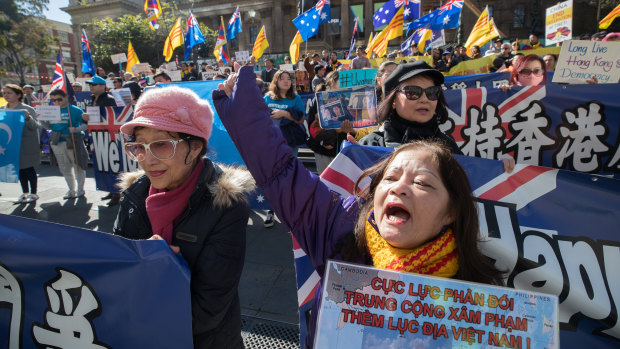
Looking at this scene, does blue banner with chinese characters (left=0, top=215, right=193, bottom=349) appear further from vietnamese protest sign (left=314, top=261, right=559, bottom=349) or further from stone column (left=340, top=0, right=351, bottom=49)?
stone column (left=340, top=0, right=351, bottom=49)

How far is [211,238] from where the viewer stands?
148 cm

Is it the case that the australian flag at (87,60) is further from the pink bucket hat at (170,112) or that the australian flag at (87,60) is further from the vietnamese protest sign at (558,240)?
the vietnamese protest sign at (558,240)

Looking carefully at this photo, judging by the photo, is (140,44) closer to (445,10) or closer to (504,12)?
(445,10)

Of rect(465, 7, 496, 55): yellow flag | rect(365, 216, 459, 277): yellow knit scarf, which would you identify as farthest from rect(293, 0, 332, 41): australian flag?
rect(365, 216, 459, 277): yellow knit scarf

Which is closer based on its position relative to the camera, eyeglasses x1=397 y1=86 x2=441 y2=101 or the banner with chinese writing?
eyeglasses x1=397 y1=86 x2=441 y2=101

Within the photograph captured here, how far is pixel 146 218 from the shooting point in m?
1.60

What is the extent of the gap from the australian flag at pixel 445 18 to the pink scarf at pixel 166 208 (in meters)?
10.0

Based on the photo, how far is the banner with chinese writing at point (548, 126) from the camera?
2979mm

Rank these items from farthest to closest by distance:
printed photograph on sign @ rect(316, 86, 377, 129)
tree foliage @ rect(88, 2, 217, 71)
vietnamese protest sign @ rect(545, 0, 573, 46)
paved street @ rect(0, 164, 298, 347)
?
tree foliage @ rect(88, 2, 217, 71) → vietnamese protest sign @ rect(545, 0, 573, 46) → paved street @ rect(0, 164, 298, 347) → printed photograph on sign @ rect(316, 86, 377, 129)

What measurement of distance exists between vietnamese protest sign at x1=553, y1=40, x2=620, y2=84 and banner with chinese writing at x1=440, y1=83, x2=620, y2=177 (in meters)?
1.46

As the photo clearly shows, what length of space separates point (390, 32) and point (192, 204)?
384 inches

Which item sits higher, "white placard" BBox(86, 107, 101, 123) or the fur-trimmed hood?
"white placard" BBox(86, 107, 101, 123)

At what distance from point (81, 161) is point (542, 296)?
265 inches

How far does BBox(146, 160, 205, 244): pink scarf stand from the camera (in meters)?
1.51
